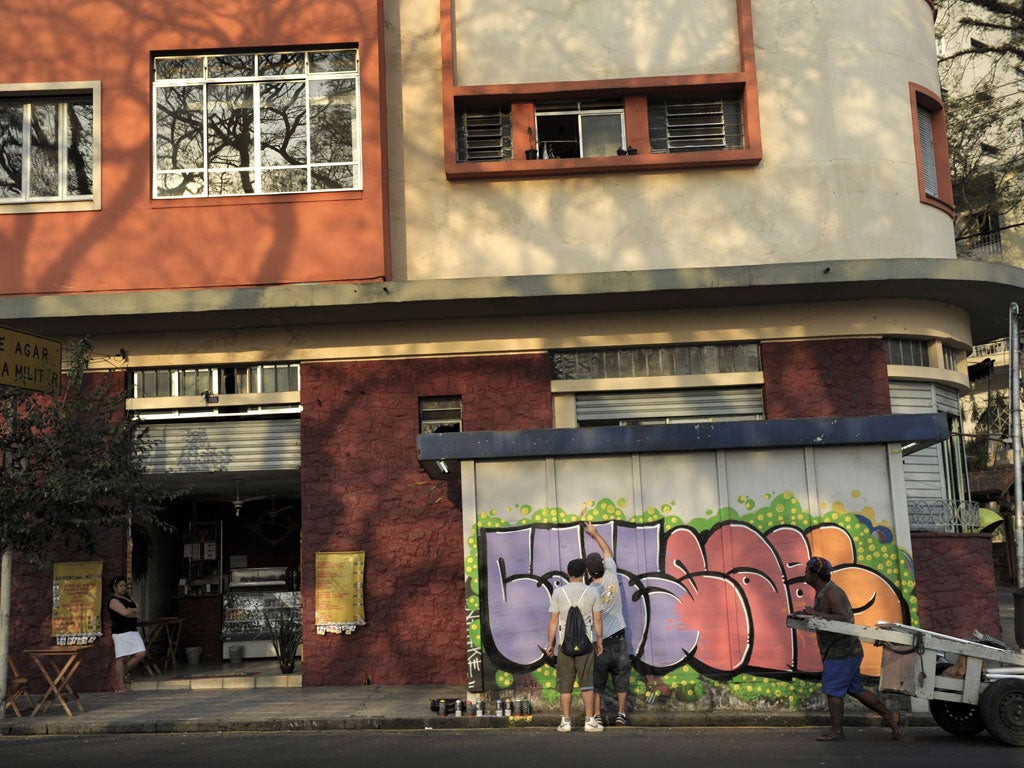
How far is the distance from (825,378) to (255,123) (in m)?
8.77

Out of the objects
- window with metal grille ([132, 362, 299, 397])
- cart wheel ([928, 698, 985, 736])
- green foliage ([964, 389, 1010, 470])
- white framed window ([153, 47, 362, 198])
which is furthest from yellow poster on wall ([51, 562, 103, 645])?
green foliage ([964, 389, 1010, 470])

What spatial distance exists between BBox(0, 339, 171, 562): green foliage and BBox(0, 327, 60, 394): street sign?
419 millimetres

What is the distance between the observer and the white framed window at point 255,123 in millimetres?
16422

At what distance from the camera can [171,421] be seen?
55.1 ft

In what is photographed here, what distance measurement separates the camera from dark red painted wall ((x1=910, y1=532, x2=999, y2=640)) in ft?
49.7

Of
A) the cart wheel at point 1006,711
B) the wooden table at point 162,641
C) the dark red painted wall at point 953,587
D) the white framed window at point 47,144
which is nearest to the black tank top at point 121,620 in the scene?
the wooden table at point 162,641

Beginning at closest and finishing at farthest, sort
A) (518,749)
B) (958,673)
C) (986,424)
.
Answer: (518,749) → (958,673) → (986,424)

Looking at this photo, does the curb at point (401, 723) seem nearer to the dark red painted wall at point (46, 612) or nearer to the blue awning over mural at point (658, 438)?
the blue awning over mural at point (658, 438)

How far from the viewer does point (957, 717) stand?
11.2 metres

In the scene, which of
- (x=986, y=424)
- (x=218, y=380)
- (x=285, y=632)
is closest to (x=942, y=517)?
(x=285, y=632)

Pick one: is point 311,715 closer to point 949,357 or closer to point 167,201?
point 167,201

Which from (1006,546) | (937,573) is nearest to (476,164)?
(937,573)

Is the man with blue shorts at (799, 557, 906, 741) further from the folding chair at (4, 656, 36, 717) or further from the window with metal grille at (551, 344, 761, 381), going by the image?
the folding chair at (4, 656, 36, 717)

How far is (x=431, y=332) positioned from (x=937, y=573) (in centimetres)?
751
